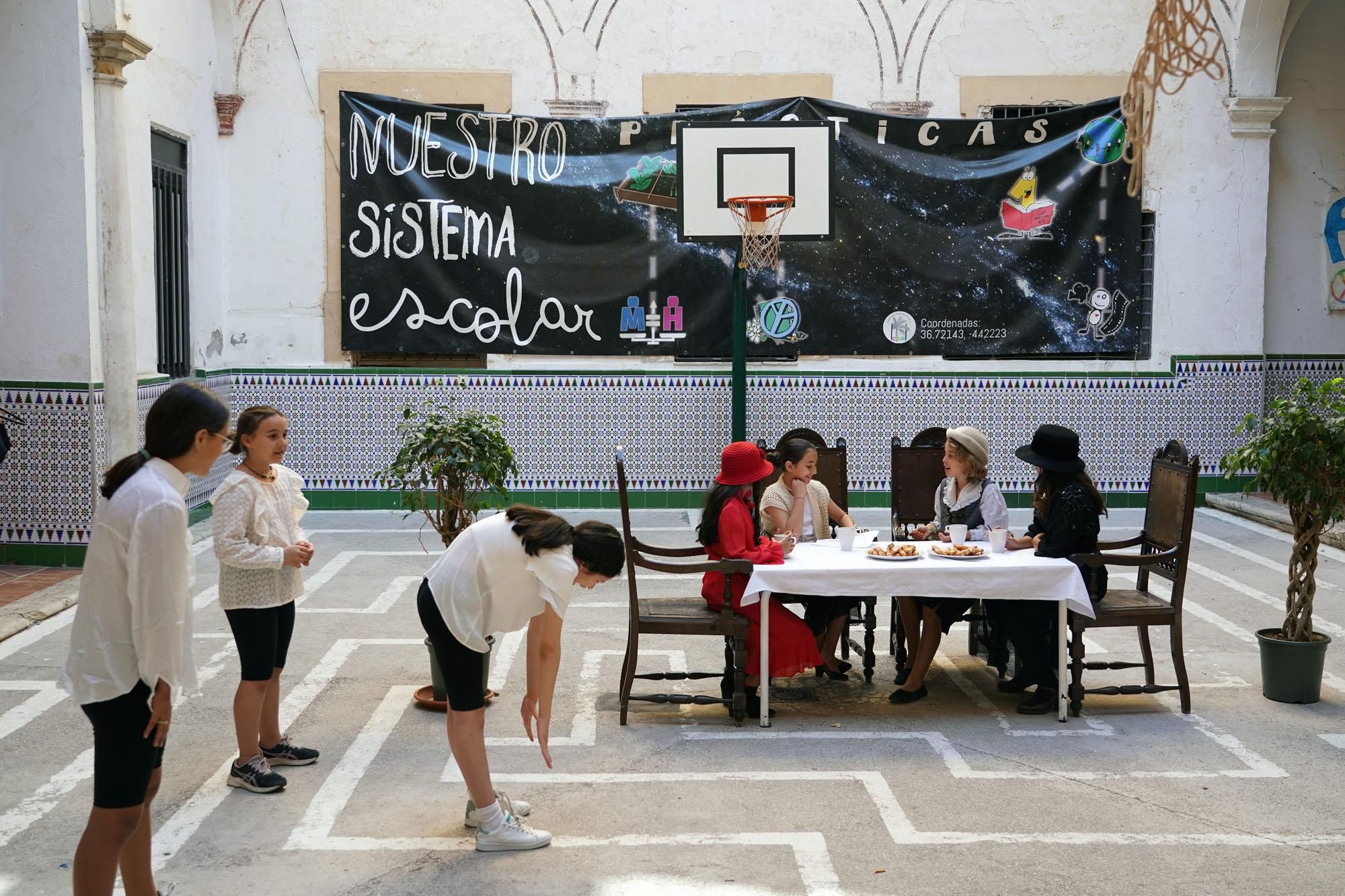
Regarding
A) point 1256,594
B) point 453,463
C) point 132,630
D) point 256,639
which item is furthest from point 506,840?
point 1256,594

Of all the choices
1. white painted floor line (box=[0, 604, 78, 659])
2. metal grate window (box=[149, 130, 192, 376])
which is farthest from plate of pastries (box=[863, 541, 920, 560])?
metal grate window (box=[149, 130, 192, 376])

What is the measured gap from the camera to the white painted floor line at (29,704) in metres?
5.77

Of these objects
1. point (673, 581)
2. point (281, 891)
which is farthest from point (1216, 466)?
point (281, 891)

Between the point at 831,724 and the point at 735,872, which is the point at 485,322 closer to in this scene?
the point at 831,724

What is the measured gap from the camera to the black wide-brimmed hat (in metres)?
5.98

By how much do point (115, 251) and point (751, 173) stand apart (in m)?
4.43

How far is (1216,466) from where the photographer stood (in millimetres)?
11812

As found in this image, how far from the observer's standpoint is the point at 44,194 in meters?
8.82

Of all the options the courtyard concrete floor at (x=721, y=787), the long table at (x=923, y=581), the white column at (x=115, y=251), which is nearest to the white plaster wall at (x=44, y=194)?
the white column at (x=115, y=251)

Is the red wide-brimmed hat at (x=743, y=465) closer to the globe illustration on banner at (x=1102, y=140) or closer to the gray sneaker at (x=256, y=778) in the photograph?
the gray sneaker at (x=256, y=778)

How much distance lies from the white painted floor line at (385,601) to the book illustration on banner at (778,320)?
3.93 meters

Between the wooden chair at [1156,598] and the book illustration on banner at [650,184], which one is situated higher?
the book illustration on banner at [650,184]

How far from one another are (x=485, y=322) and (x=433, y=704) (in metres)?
5.85

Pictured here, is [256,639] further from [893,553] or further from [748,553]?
[893,553]
